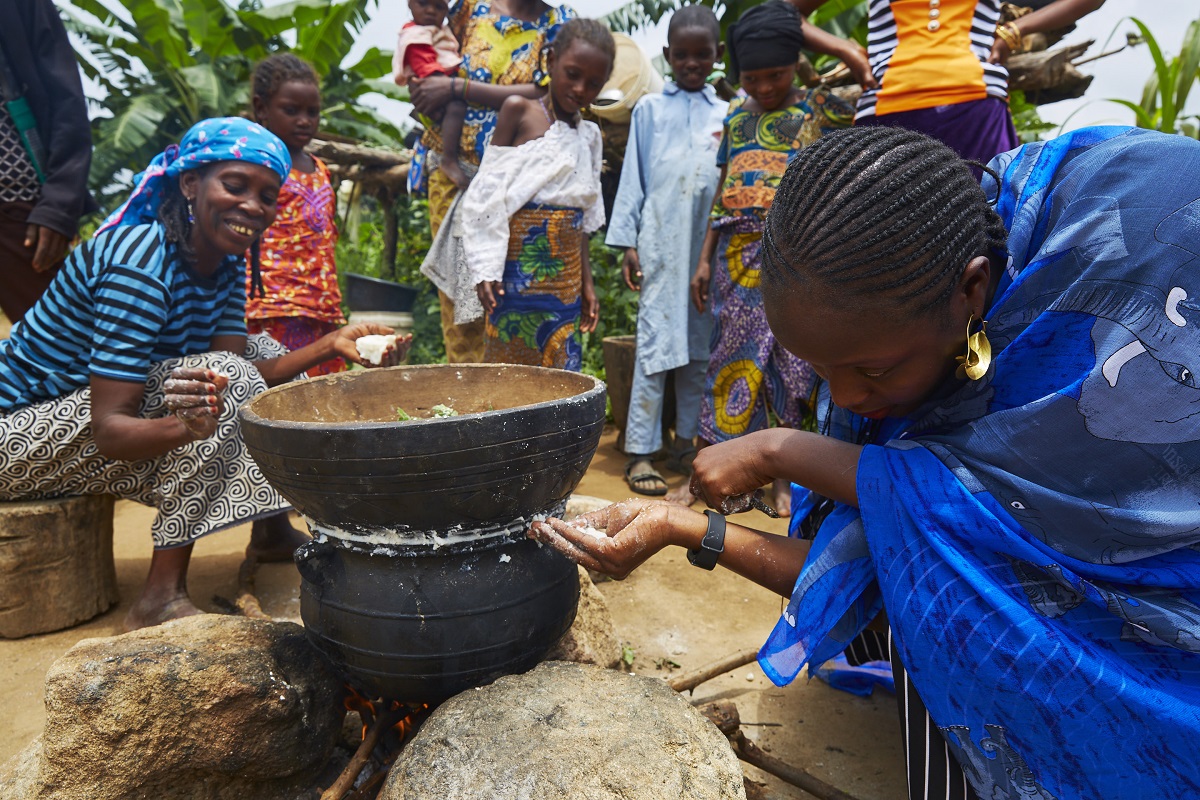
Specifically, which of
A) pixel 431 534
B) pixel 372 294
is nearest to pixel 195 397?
pixel 431 534

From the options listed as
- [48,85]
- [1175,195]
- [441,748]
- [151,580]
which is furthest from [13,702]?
[1175,195]

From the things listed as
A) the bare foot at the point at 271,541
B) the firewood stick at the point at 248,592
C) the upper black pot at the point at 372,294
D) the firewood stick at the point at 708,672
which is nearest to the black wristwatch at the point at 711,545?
the firewood stick at the point at 708,672

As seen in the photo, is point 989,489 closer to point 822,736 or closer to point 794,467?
point 794,467

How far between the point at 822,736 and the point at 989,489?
42.3 inches

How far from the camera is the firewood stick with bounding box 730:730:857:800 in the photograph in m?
1.73

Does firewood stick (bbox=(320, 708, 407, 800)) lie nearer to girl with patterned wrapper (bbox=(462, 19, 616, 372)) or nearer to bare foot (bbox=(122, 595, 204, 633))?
bare foot (bbox=(122, 595, 204, 633))

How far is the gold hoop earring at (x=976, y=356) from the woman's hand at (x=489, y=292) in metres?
2.56

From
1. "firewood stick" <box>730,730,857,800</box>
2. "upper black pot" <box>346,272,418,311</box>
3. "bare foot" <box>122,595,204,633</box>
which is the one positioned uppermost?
"firewood stick" <box>730,730,857,800</box>

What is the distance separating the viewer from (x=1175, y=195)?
1193mm

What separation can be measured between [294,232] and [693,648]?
2692 mm

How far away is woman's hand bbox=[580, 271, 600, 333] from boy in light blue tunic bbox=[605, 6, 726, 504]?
26 cm

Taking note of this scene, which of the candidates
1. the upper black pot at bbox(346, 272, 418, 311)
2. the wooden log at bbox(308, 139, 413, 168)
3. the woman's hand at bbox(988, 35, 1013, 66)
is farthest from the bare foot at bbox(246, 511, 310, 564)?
the wooden log at bbox(308, 139, 413, 168)

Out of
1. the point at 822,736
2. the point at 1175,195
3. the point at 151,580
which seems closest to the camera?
the point at 1175,195

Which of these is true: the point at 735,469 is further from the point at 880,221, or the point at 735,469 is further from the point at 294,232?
the point at 294,232
